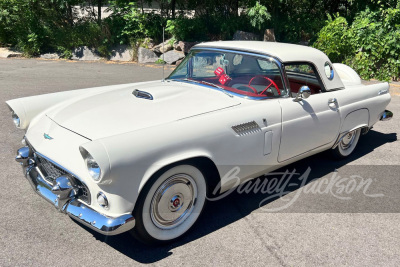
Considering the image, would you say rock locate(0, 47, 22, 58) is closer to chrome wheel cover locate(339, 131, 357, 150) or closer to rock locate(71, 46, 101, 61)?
rock locate(71, 46, 101, 61)

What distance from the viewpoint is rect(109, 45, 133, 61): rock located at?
546 inches

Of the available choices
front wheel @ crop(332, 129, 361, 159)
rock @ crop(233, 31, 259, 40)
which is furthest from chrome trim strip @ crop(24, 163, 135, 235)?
rock @ crop(233, 31, 259, 40)

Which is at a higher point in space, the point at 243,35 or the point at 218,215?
the point at 243,35

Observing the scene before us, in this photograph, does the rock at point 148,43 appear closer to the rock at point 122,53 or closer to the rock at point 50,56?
the rock at point 122,53

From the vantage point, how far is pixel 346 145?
15.7 ft

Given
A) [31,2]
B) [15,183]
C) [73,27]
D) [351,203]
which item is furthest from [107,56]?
[351,203]

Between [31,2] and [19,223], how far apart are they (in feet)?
44.1

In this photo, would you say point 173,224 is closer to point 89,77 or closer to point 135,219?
point 135,219

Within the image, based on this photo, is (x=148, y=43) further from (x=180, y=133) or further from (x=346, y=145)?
(x=180, y=133)

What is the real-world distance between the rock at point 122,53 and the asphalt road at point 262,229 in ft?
31.5

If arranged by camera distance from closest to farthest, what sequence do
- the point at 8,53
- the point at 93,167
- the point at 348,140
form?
the point at 93,167
the point at 348,140
the point at 8,53

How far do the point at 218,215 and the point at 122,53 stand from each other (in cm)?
1162

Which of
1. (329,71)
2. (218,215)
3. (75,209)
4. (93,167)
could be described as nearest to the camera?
(93,167)

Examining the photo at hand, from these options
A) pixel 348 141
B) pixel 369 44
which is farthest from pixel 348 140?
pixel 369 44
